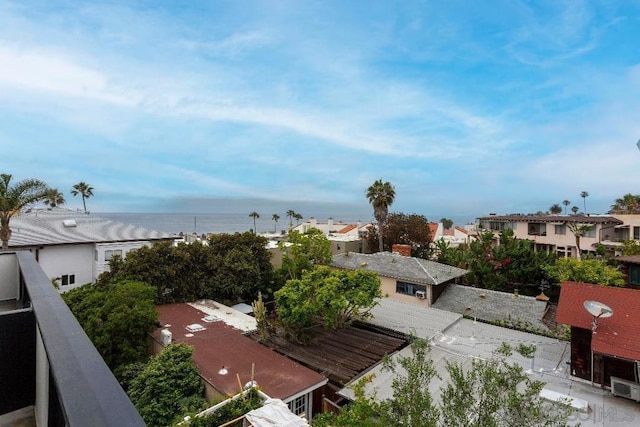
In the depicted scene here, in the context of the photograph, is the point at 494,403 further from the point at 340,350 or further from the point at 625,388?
the point at 340,350

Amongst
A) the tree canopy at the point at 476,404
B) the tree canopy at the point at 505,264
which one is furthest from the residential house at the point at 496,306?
the tree canopy at the point at 476,404

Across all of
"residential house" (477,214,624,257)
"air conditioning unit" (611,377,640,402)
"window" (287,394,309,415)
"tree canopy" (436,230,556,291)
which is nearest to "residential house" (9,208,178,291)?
"window" (287,394,309,415)

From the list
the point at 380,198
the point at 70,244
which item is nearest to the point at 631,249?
the point at 380,198

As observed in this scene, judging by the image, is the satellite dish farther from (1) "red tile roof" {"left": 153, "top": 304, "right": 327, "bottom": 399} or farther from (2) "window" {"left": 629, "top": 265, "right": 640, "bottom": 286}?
(2) "window" {"left": 629, "top": 265, "right": 640, "bottom": 286}

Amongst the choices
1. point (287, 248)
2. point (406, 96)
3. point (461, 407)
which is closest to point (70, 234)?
point (287, 248)

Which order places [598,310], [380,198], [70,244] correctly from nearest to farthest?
[598,310]
[70,244]
[380,198]

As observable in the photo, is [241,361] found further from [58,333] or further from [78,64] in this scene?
[78,64]
